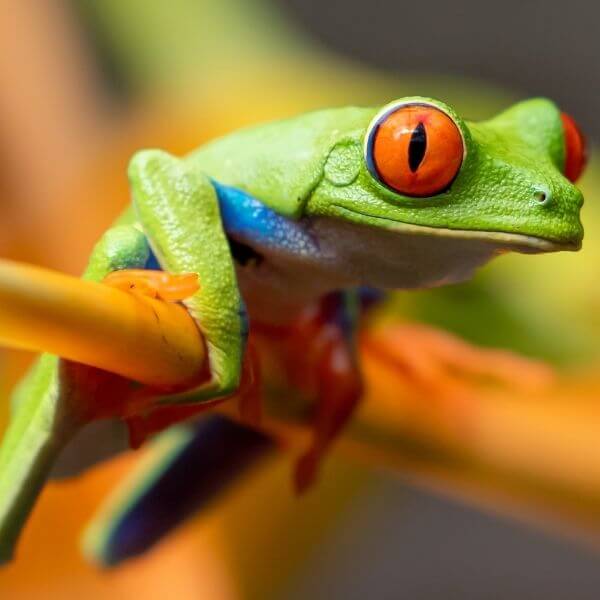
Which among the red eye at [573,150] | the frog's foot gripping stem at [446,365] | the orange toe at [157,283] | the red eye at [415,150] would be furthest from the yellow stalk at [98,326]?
the frog's foot gripping stem at [446,365]

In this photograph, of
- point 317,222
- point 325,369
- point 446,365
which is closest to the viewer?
point 317,222

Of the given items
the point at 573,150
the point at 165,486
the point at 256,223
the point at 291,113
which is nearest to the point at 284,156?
the point at 256,223

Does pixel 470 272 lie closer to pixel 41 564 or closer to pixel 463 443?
pixel 463 443

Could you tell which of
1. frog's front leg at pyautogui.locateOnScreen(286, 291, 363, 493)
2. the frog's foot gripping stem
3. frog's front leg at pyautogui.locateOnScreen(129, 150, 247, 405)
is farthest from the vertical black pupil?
the frog's foot gripping stem

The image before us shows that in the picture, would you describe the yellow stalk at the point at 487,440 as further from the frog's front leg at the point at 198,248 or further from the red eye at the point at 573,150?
the red eye at the point at 573,150

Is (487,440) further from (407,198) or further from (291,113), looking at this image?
(291,113)
